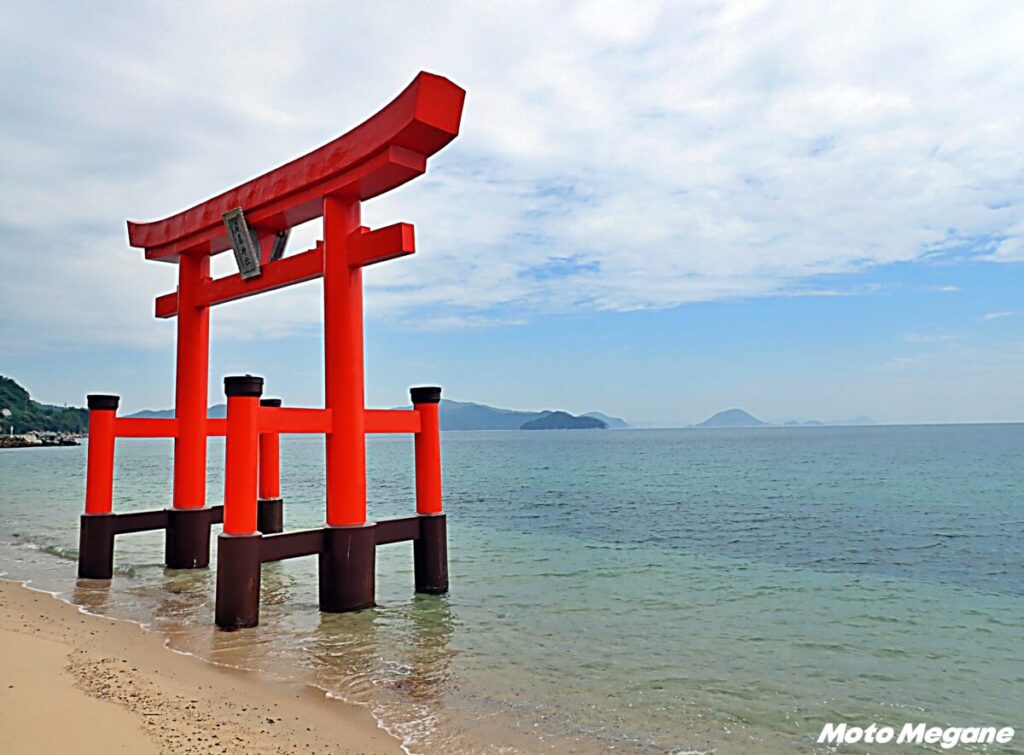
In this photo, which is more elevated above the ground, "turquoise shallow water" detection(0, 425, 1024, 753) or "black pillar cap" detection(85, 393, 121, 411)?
"black pillar cap" detection(85, 393, 121, 411)

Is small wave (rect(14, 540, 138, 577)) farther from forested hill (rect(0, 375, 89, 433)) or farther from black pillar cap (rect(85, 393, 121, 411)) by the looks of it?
forested hill (rect(0, 375, 89, 433))

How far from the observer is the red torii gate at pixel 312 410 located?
6.99 m

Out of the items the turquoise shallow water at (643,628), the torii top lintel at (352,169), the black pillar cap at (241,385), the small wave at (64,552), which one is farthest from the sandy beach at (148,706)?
the torii top lintel at (352,169)

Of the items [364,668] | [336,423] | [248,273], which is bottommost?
[364,668]

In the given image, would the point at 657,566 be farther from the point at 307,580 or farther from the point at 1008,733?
the point at 1008,733

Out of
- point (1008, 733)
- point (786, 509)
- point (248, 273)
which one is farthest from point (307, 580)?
point (786, 509)

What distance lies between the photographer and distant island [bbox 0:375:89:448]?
83.2m

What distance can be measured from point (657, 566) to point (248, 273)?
7666 mm

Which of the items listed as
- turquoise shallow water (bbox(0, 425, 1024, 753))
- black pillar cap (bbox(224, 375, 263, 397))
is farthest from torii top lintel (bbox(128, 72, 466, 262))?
turquoise shallow water (bbox(0, 425, 1024, 753))

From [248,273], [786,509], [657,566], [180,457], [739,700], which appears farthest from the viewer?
[786,509]

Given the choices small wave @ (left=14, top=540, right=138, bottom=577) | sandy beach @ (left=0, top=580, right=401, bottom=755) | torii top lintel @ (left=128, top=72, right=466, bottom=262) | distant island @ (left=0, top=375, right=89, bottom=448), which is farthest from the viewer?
distant island @ (left=0, top=375, right=89, bottom=448)

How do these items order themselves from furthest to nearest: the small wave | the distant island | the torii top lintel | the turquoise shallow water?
the distant island
the small wave
the torii top lintel
the turquoise shallow water

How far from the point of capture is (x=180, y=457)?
9.83 m

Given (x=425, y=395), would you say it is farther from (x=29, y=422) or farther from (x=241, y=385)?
(x=29, y=422)
